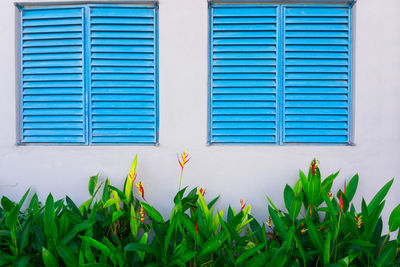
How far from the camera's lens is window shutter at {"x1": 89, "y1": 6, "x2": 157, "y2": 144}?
6.50ft

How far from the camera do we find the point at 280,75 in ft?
6.48

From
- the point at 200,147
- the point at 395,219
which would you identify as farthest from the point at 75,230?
the point at 395,219

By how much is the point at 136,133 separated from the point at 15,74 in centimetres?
113

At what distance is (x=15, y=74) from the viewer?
6.51ft

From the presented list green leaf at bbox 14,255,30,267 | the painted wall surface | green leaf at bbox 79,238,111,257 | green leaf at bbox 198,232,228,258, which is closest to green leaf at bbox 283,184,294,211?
the painted wall surface

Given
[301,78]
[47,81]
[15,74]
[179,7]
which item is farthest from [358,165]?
[15,74]

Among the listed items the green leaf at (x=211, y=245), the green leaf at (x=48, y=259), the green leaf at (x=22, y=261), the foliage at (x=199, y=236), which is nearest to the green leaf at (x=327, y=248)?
the foliage at (x=199, y=236)

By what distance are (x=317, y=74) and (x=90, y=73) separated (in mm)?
1916

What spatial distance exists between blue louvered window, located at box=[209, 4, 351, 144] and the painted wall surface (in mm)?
95

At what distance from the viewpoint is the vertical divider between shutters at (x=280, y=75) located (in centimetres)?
196

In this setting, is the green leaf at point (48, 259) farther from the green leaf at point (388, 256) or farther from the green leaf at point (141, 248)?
the green leaf at point (388, 256)

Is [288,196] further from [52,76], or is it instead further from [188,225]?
[52,76]

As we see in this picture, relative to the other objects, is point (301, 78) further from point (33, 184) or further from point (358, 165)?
point (33, 184)

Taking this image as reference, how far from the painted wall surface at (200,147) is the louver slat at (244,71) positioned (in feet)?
0.37
